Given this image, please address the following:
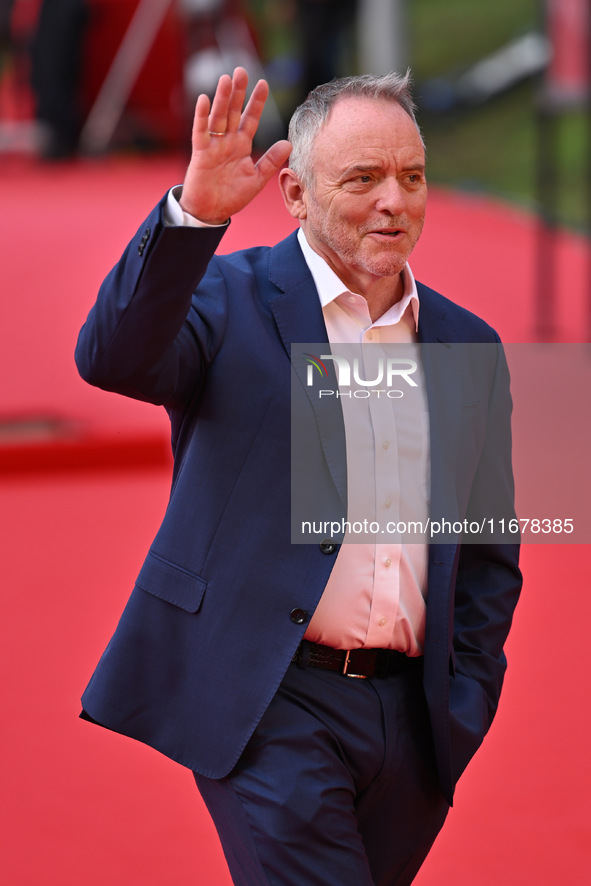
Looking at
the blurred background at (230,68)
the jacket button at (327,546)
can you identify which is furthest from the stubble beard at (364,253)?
the blurred background at (230,68)

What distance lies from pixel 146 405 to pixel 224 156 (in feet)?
14.8

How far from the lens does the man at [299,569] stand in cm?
199

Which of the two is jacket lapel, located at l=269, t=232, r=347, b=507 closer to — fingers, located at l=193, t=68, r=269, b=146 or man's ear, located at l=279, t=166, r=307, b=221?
man's ear, located at l=279, t=166, r=307, b=221

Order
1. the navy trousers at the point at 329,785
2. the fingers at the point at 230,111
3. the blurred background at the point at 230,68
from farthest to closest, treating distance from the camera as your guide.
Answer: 1. the blurred background at the point at 230,68
2. the navy trousers at the point at 329,785
3. the fingers at the point at 230,111

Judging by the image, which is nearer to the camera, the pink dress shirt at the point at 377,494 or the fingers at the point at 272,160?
the fingers at the point at 272,160

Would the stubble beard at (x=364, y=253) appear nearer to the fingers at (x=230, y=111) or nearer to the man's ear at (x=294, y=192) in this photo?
the man's ear at (x=294, y=192)

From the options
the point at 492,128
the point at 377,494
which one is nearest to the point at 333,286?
the point at 377,494

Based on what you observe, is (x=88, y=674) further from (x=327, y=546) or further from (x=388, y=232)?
(x=388, y=232)

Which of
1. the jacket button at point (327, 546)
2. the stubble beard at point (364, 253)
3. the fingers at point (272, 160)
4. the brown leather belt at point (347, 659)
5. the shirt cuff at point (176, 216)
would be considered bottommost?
the brown leather belt at point (347, 659)

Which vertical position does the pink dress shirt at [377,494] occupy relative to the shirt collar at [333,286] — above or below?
below

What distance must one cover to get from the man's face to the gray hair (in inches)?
0.6

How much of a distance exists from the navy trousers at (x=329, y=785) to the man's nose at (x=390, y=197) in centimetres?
72

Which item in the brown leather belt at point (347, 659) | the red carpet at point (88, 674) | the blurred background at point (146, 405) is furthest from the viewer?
the blurred background at point (146, 405)

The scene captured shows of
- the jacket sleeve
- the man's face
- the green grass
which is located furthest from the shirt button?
the green grass
